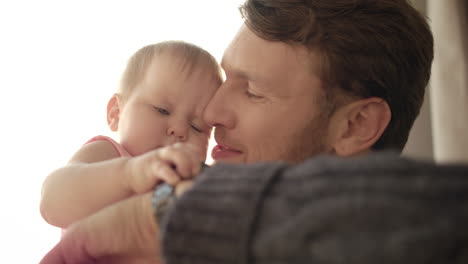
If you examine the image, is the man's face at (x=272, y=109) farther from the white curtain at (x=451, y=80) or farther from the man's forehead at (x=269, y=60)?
the white curtain at (x=451, y=80)

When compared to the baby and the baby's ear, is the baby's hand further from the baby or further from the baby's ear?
the baby's ear

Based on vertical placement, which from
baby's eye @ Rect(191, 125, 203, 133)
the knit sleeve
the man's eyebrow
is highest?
the knit sleeve

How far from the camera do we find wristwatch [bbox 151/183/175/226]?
621 millimetres

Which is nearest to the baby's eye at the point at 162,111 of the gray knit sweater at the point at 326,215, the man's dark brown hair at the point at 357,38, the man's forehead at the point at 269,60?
the man's forehead at the point at 269,60

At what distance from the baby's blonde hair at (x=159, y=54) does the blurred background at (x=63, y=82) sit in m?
0.19

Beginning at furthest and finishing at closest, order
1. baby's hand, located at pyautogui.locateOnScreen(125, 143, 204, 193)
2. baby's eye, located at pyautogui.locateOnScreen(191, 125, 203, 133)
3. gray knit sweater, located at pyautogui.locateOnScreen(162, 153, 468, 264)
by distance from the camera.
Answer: baby's eye, located at pyautogui.locateOnScreen(191, 125, 203, 133)
baby's hand, located at pyautogui.locateOnScreen(125, 143, 204, 193)
gray knit sweater, located at pyautogui.locateOnScreen(162, 153, 468, 264)

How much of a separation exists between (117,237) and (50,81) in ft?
3.94

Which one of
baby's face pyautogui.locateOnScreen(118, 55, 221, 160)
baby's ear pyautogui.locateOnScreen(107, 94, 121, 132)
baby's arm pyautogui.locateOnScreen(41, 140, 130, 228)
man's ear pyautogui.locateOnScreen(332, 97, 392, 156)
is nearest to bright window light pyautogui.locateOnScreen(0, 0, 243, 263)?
baby's ear pyautogui.locateOnScreen(107, 94, 121, 132)

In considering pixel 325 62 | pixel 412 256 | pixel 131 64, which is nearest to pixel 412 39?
pixel 325 62

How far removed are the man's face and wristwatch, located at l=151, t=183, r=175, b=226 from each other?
50 cm

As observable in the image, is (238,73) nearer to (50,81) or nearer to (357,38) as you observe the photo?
(357,38)

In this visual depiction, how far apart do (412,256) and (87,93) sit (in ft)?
5.12

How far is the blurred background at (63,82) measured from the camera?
5.22 feet

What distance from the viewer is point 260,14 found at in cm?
121
